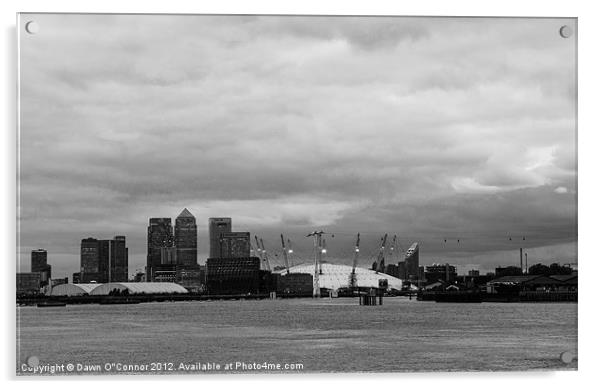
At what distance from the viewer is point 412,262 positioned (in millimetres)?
13992

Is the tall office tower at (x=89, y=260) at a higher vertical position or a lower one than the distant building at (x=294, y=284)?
higher

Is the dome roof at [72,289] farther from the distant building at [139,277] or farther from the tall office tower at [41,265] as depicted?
the tall office tower at [41,265]

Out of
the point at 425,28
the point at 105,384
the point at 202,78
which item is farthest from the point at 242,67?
the point at 105,384

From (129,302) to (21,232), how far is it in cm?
644

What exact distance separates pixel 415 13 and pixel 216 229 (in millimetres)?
3987

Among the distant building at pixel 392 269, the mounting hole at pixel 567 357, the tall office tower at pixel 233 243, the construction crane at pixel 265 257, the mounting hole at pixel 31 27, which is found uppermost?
the mounting hole at pixel 31 27

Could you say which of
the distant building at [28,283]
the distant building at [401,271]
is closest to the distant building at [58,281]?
the distant building at [28,283]

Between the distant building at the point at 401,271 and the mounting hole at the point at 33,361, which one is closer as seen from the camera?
the mounting hole at the point at 33,361

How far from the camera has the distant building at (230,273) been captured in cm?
1196

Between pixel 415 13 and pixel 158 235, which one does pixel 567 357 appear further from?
pixel 158 235

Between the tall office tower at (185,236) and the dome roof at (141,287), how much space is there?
0.87 metres

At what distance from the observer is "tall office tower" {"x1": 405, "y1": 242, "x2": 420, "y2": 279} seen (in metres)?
12.5

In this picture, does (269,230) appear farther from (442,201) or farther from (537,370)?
(537,370)

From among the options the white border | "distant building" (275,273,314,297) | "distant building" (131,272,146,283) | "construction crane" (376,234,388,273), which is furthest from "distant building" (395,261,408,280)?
the white border
